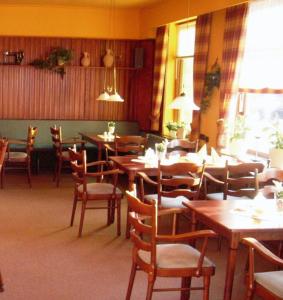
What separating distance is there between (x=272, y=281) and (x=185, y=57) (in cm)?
589

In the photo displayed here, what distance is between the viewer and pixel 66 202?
6.91 m

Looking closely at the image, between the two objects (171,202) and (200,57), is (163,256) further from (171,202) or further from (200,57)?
(200,57)

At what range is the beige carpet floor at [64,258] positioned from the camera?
4008 millimetres

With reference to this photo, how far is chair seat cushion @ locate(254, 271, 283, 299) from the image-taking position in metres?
2.93

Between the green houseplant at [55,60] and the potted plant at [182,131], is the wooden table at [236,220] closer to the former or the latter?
the potted plant at [182,131]

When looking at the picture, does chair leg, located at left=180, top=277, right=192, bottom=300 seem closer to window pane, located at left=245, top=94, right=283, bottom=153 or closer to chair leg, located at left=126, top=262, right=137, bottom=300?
chair leg, located at left=126, top=262, right=137, bottom=300

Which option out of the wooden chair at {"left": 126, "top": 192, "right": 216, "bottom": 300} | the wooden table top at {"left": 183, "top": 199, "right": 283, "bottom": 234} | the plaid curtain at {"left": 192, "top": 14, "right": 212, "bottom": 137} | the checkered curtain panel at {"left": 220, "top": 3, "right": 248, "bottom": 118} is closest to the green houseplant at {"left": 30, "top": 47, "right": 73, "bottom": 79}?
the plaid curtain at {"left": 192, "top": 14, "right": 212, "bottom": 137}

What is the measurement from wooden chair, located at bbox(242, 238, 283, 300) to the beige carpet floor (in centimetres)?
94

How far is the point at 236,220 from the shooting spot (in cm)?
335

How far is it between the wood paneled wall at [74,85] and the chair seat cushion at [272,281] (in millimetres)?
6679

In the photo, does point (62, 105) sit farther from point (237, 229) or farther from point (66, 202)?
point (237, 229)

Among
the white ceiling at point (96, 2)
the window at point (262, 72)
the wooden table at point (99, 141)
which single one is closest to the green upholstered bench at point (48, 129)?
the wooden table at point (99, 141)

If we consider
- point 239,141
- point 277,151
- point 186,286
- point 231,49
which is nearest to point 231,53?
point 231,49

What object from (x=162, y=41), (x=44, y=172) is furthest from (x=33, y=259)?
(x=162, y=41)
